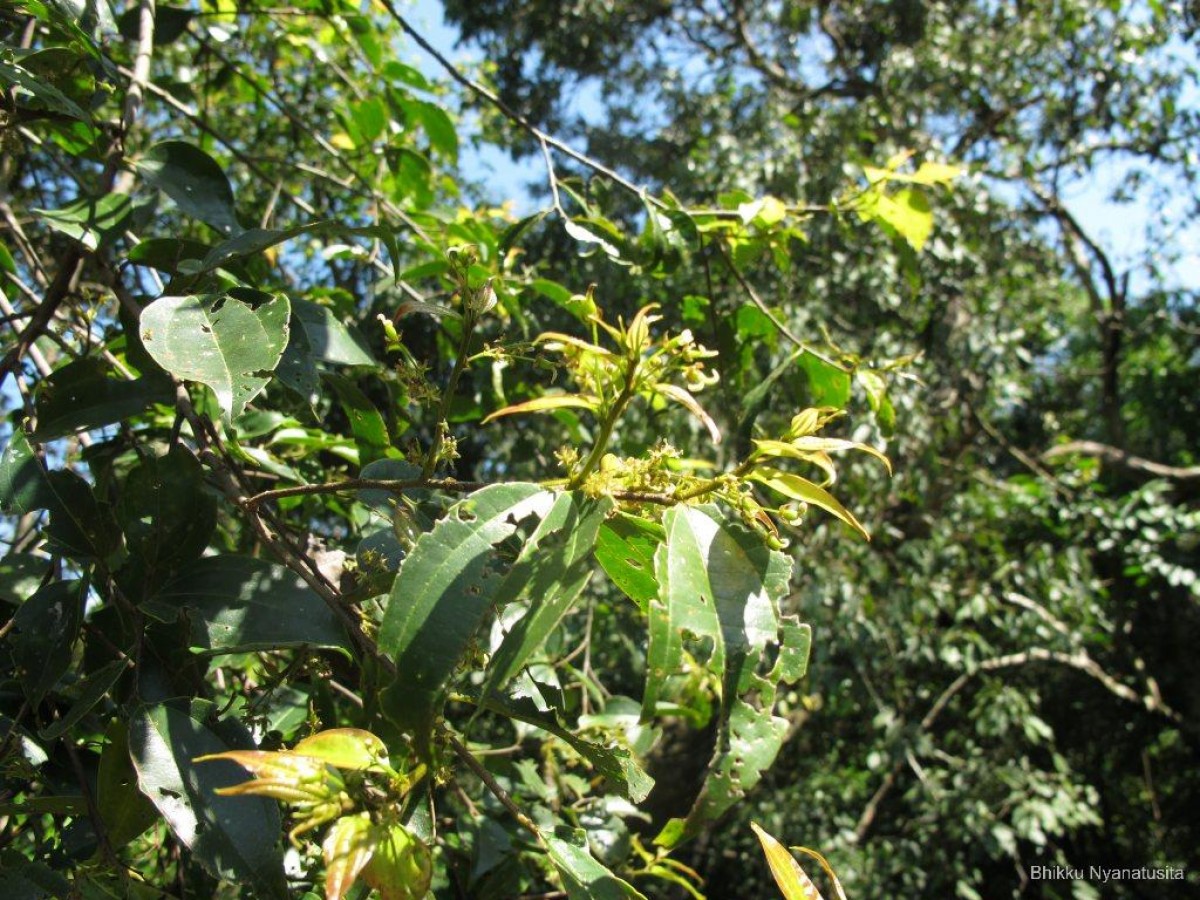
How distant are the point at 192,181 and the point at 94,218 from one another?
11cm

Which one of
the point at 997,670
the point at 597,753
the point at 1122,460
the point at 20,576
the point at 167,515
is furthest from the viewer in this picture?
the point at 1122,460

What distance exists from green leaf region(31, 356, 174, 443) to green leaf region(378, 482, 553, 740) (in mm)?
416

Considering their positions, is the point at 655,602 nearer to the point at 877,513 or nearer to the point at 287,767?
the point at 287,767

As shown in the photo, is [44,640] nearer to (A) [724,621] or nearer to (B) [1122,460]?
(A) [724,621]

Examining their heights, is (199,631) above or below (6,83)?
below

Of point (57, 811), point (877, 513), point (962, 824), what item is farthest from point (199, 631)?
point (962, 824)

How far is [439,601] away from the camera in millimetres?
529

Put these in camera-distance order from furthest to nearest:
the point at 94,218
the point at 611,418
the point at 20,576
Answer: the point at 94,218
the point at 20,576
the point at 611,418

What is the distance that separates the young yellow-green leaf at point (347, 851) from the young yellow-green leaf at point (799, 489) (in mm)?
308

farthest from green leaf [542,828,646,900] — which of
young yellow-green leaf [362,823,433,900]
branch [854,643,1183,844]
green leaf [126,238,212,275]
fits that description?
branch [854,643,1183,844]

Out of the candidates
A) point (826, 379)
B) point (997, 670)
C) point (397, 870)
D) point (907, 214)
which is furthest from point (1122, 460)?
point (397, 870)

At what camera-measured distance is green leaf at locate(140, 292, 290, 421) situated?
0.66 m

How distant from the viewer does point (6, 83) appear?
34.1 inches

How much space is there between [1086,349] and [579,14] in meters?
5.93
